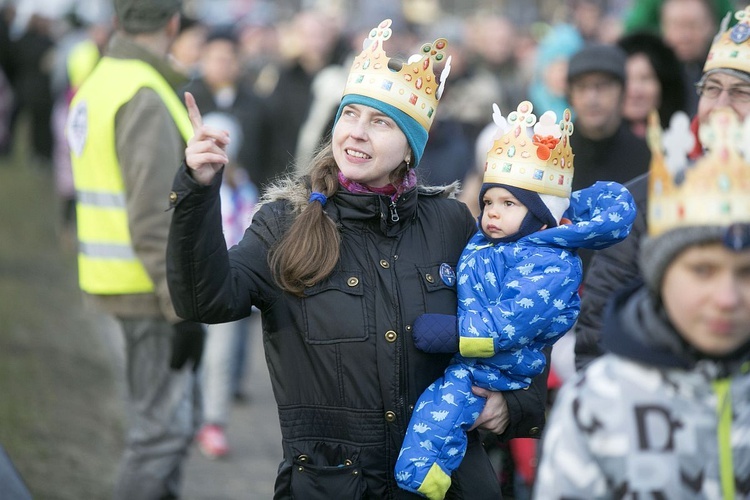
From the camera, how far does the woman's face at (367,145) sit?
4.01 meters

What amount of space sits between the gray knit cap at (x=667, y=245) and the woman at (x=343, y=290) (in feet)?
3.59

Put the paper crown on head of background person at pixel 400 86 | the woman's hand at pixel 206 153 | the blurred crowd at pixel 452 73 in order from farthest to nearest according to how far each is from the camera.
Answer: the blurred crowd at pixel 452 73 < the paper crown on head of background person at pixel 400 86 < the woman's hand at pixel 206 153

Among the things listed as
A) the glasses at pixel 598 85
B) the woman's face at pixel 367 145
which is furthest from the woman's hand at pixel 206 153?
the glasses at pixel 598 85

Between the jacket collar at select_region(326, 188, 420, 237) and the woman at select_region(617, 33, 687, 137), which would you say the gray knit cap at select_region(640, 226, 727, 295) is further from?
the woman at select_region(617, 33, 687, 137)

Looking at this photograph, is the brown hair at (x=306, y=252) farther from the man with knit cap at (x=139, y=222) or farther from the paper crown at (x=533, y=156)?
the man with knit cap at (x=139, y=222)

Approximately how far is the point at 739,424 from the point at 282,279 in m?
1.52

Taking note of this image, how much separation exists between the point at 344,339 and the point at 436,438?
16.1 inches

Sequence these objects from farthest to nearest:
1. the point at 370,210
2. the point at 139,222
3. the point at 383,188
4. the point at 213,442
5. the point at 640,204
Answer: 1. the point at 213,442
2. the point at 139,222
3. the point at 640,204
4. the point at 383,188
5. the point at 370,210

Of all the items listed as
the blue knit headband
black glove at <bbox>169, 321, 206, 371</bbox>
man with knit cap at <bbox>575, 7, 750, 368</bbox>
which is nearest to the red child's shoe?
black glove at <bbox>169, 321, 206, 371</bbox>

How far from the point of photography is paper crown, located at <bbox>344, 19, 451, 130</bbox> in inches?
161

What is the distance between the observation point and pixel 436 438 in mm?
3809

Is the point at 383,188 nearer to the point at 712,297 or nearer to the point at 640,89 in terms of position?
the point at 712,297

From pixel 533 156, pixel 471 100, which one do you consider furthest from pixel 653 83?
pixel 471 100

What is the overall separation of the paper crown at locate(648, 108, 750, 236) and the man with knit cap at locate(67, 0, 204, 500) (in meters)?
2.88
